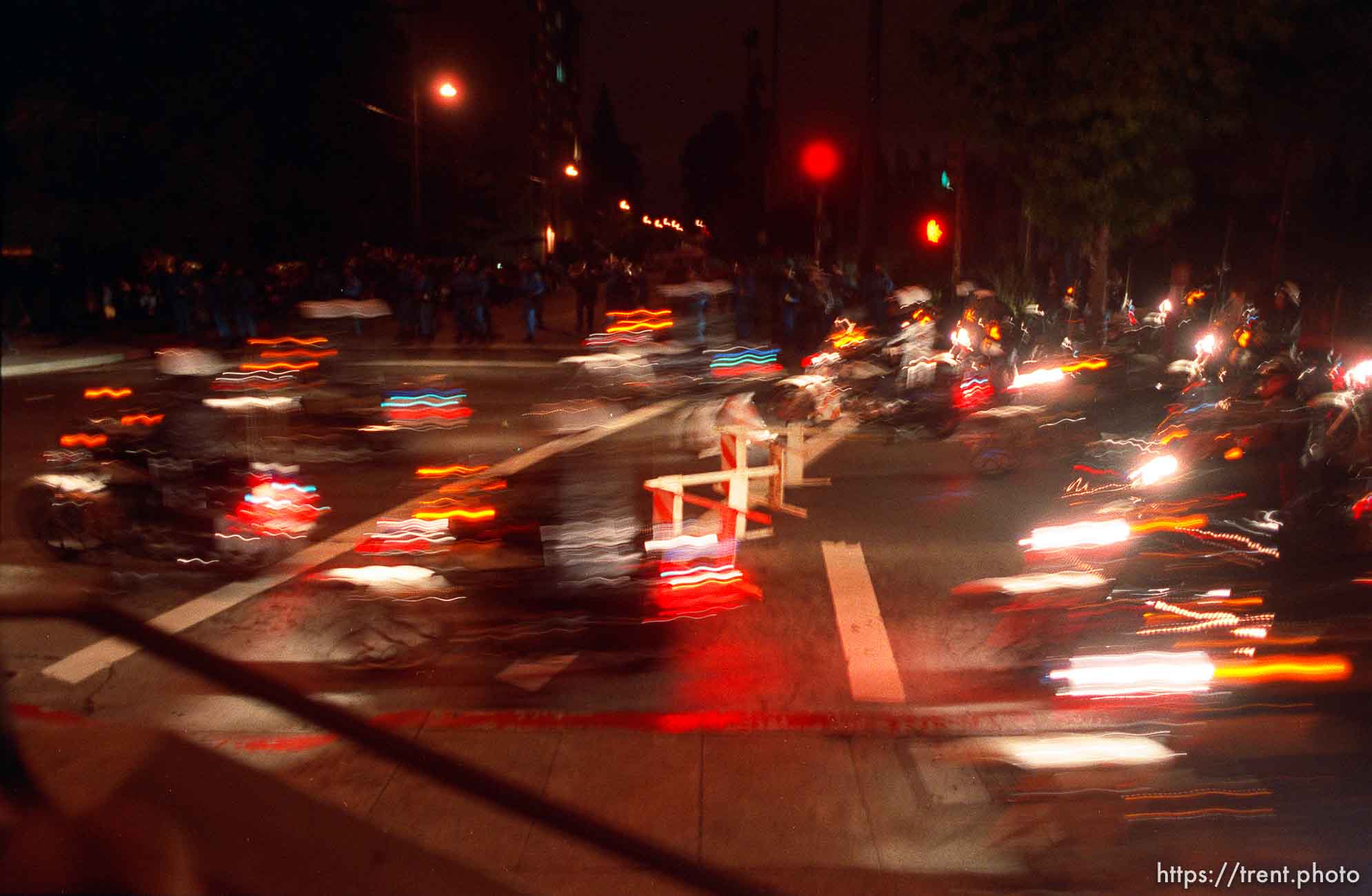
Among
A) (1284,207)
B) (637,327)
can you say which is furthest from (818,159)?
(1284,207)

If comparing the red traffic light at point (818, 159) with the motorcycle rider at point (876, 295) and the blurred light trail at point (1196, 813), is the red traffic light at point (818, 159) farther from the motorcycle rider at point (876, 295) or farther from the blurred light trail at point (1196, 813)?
the blurred light trail at point (1196, 813)

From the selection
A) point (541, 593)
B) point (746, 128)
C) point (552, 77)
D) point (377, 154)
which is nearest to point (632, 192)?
point (552, 77)

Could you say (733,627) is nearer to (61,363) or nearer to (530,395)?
(530,395)

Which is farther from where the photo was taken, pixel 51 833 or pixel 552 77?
pixel 552 77

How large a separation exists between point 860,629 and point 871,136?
54.1 ft

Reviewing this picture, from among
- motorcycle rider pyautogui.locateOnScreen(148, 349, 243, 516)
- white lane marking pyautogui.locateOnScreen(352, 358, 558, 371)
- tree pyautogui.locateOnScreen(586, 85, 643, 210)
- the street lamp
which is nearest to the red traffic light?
the street lamp

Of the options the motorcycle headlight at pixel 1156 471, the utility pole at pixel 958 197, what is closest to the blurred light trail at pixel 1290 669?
the motorcycle headlight at pixel 1156 471

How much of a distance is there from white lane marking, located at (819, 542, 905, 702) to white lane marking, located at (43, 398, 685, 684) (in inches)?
156

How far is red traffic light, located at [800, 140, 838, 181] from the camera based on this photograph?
1994cm

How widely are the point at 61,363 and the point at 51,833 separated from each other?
23.4 m

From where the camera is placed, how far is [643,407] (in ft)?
56.7

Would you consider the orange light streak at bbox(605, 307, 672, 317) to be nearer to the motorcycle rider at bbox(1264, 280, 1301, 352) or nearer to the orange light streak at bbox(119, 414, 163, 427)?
the motorcycle rider at bbox(1264, 280, 1301, 352)

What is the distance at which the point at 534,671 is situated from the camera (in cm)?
631

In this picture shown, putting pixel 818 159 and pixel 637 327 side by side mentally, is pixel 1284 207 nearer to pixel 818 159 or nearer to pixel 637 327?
pixel 818 159
